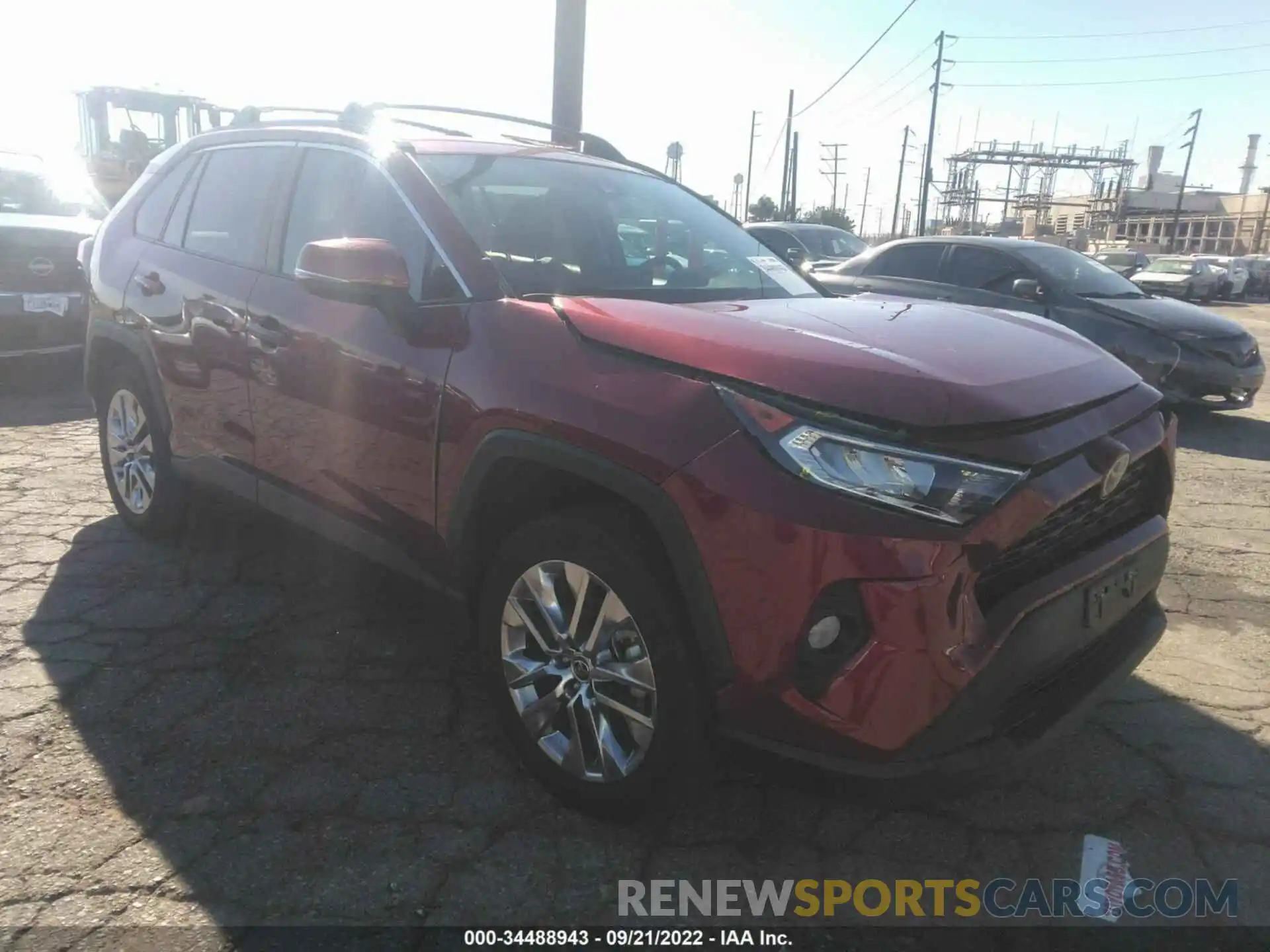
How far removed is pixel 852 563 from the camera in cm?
182

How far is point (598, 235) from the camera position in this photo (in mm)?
3195

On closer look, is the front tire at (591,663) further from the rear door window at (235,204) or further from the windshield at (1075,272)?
the windshield at (1075,272)

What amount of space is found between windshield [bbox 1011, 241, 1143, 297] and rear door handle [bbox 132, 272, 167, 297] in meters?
6.62

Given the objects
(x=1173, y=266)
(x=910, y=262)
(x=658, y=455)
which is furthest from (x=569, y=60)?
(x=1173, y=266)

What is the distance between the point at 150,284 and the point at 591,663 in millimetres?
2793

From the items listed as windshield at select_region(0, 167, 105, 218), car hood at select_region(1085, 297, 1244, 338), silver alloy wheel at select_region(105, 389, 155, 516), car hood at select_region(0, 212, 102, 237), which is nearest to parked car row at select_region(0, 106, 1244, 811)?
silver alloy wheel at select_region(105, 389, 155, 516)

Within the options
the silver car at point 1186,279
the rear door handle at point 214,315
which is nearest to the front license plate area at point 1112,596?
the rear door handle at point 214,315

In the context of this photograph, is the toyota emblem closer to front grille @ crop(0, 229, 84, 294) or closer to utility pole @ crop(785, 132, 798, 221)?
front grille @ crop(0, 229, 84, 294)

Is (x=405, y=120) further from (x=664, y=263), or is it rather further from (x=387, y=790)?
(x=387, y=790)

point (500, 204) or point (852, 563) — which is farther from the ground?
point (500, 204)

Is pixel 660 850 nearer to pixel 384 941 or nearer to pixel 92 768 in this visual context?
pixel 384 941

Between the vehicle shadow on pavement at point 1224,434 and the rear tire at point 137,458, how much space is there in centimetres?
619

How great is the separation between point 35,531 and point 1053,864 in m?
4.37

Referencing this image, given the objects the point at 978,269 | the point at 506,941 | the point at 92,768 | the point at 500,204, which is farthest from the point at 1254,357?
the point at 92,768
